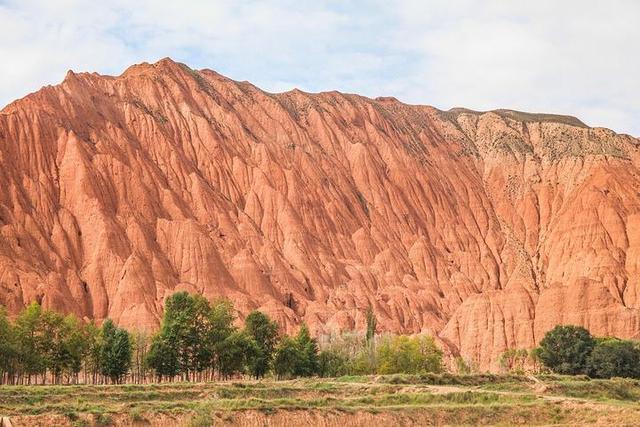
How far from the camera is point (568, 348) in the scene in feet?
321

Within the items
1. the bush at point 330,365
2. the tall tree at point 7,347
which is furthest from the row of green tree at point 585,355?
the tall tree at point 7,347

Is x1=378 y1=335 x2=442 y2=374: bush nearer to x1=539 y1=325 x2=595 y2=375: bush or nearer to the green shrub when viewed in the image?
x1=539 y1=325 x2=595 y2=375: bush

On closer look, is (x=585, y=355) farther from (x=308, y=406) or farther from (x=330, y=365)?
(x=308, y=406)

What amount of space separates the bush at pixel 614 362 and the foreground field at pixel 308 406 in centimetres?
2661

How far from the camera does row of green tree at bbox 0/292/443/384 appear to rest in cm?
8250

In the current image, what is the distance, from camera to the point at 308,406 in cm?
4894

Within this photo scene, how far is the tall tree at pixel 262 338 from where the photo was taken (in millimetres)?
89700

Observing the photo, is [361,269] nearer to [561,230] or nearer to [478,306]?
[478,306]

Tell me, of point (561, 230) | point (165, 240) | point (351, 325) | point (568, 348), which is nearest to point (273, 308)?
point (351, 325)

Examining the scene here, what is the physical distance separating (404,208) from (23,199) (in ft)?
227

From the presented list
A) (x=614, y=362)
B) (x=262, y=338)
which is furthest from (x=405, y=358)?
(x=614, y=362)

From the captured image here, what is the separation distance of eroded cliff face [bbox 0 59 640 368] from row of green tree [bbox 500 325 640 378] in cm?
3496

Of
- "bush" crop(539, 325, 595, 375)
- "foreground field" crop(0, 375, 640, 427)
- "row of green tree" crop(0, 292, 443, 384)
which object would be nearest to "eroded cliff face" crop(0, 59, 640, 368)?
"row of green tree" crop(0, 292, 443, 384)

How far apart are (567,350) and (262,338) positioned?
28.5 metres
